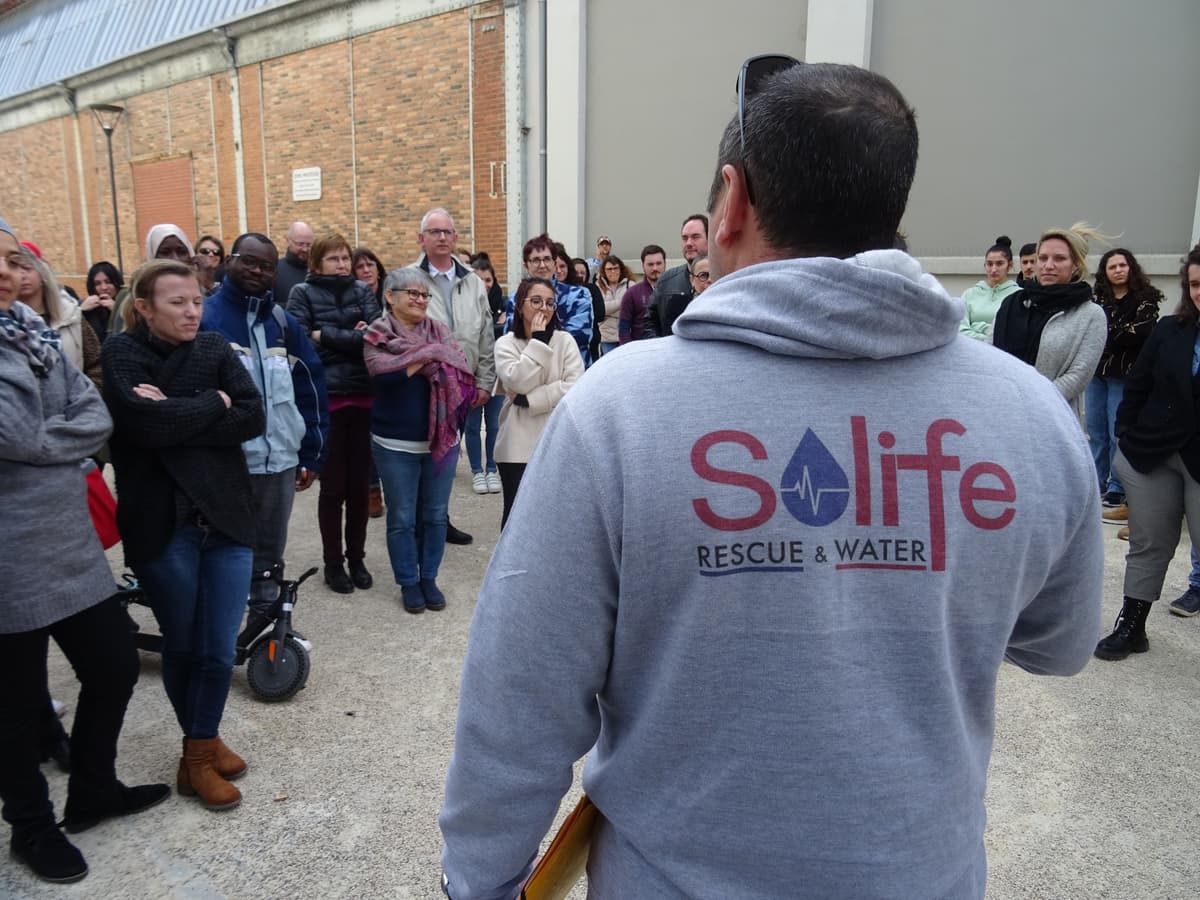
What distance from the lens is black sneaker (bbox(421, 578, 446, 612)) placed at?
187 inches

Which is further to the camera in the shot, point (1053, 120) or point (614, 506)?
point (1053, 120)

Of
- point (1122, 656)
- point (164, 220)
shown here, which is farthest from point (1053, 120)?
point (164, 220)

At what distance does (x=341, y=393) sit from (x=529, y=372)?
112 centimetres

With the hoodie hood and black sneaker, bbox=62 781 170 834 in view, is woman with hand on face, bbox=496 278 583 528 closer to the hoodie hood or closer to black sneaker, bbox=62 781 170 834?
black sneaker, bbox=62 781 170 834

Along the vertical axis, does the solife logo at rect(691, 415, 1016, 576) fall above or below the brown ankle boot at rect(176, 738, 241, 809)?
above

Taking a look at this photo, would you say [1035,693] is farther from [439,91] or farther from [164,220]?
[164,220]

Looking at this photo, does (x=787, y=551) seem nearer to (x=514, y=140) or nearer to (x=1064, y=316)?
(x=1064, y=316)

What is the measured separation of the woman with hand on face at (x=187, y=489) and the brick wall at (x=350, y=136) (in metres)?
10.6

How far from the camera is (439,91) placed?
1344 centimetres

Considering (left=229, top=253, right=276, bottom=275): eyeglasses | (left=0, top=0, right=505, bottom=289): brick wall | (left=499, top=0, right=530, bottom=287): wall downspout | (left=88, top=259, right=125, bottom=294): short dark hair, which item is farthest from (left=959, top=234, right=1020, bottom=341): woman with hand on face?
(left=0, top=0, right=505, bottom=289): brick wall

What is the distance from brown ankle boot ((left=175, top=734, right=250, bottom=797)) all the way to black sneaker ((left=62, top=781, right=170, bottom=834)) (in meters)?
0.06

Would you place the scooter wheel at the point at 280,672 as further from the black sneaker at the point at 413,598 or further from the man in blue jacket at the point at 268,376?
the black sneaker at the point at 413,598

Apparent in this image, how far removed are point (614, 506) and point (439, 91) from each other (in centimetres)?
1402

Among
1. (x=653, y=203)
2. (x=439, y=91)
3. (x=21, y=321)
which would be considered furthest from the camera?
(x=439, y=91)
